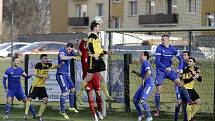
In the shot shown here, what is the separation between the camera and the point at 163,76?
15898mm

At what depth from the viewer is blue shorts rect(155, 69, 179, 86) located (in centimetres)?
1544

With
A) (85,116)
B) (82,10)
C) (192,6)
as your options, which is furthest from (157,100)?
(82,10)

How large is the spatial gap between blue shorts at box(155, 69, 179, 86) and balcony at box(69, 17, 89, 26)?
183 feet

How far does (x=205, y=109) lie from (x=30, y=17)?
72345 millimetres

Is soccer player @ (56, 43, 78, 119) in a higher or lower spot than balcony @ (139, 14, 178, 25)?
lower

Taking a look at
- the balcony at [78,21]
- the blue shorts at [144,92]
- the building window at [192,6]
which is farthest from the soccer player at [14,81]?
the balcony at [78,21]

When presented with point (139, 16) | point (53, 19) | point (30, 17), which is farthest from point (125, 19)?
point (30, 17)

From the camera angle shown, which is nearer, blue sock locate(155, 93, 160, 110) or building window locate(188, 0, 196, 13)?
blue sock locate(155, 93, 160, 110)

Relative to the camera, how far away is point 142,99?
1531 cm

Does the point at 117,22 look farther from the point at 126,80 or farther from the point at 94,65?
the point at 94,65

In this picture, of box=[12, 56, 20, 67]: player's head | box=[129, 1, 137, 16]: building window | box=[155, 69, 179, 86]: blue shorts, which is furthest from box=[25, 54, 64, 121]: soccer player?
box=[129, 1, 137, 16]: building window

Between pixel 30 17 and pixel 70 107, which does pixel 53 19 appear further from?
pixel 70 107

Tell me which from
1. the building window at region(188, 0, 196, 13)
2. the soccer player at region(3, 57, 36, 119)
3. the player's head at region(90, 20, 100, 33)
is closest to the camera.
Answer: the player's head at region(90, 20, 100, 33)

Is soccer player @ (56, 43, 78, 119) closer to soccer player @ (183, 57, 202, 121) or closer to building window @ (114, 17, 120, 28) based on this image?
soccer player @ (183, 57, 202, 121)
